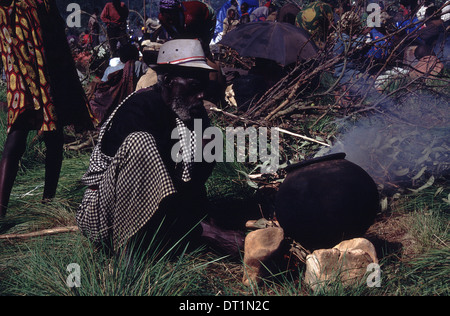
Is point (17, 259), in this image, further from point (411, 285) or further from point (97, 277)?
point (411, 285)

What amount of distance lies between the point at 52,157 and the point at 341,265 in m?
2.38

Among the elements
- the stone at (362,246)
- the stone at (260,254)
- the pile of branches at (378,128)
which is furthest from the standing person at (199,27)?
the stone at (362,246)

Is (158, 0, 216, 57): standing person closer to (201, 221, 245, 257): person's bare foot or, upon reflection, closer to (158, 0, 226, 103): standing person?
(158, 0, 226, 103): standing person

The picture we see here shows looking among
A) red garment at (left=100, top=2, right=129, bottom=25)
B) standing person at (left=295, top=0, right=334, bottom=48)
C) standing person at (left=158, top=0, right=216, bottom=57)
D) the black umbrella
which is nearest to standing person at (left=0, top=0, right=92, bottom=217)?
standing person at (left=158, top=0, right=216, bottom=57)

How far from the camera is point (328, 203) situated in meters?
2.69

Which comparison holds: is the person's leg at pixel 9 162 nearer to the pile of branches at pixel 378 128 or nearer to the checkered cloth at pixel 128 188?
the checkered cloth at pixel 128 188

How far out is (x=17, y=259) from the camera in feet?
8.95

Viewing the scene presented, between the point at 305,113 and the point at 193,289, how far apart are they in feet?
9.42

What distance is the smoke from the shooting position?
3.67 m

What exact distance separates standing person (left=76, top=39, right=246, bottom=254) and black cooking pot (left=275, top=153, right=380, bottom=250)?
17.9 inches

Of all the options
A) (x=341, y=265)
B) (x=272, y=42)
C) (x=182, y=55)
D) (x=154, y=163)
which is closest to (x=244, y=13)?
(x=272, y=42)

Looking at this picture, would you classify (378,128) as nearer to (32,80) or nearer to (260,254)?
(260,254)
